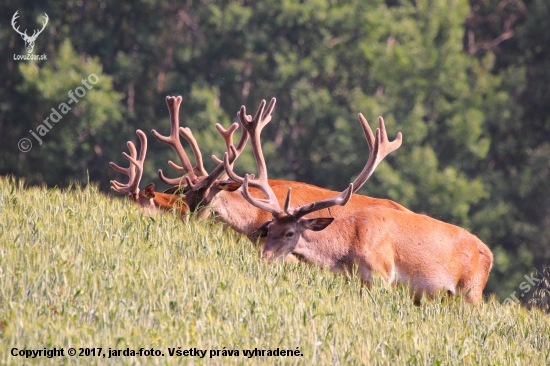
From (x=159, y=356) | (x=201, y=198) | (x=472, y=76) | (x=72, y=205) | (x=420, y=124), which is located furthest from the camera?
(x=472, y=76)

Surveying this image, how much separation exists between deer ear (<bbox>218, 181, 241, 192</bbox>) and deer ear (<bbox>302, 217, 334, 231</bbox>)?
1164 mm

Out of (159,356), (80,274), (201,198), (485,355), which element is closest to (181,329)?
(159,356)

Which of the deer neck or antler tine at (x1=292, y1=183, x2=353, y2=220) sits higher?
antler tine at (x1=292, y1=183, x2=353, y2=220)

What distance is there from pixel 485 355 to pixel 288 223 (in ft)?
8.54

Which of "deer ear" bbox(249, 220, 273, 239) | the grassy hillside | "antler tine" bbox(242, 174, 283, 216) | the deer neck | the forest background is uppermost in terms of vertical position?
the forest background

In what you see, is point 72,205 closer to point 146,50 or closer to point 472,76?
point 146,50

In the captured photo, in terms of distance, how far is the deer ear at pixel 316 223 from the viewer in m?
→ 8.82

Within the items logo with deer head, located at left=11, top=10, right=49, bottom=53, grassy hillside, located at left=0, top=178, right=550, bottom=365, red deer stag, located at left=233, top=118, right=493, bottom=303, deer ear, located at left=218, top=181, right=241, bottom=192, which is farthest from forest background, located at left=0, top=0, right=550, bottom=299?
grassy hillside, located at left=0, top=178, right=550, bottom=365

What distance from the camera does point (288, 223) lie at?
8.89 metres

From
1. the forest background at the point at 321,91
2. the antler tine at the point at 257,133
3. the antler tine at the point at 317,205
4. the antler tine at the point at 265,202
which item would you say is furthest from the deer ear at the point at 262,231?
the forest background at the point at 321,91

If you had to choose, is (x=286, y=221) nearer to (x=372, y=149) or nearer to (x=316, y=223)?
(x=316, y=223)

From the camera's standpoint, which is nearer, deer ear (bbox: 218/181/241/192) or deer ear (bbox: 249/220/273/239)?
deer ear (bbox: 249/220/273/239)

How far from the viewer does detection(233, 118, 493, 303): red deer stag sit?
8.87 metres

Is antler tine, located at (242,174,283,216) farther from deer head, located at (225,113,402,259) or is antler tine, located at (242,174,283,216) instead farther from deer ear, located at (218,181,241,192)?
deer ear, located at (218,181,241,192)
